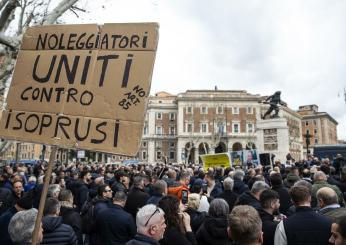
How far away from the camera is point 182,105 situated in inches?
2921

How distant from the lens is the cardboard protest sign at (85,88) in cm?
267

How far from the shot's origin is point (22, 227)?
9.49ft

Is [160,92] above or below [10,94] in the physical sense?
above

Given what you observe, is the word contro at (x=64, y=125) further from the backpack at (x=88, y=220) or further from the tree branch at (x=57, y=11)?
the tree branch at (x=57, y=11)

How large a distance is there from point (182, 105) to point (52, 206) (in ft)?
232

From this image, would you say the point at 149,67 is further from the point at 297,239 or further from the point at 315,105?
the point at 315,105

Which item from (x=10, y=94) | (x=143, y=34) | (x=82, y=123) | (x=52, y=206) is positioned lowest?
(x=52, y=206)

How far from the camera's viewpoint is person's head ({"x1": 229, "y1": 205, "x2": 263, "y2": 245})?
7.74ft

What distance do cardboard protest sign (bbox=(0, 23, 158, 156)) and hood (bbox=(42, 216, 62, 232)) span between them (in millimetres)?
1183

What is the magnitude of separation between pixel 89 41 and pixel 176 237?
2032 millimetres

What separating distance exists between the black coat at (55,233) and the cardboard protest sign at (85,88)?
1.19 m

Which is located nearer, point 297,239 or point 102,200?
point 297,239


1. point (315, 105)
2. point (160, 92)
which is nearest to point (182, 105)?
point (160, 92)

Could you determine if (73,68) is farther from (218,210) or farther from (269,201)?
(269,201)
